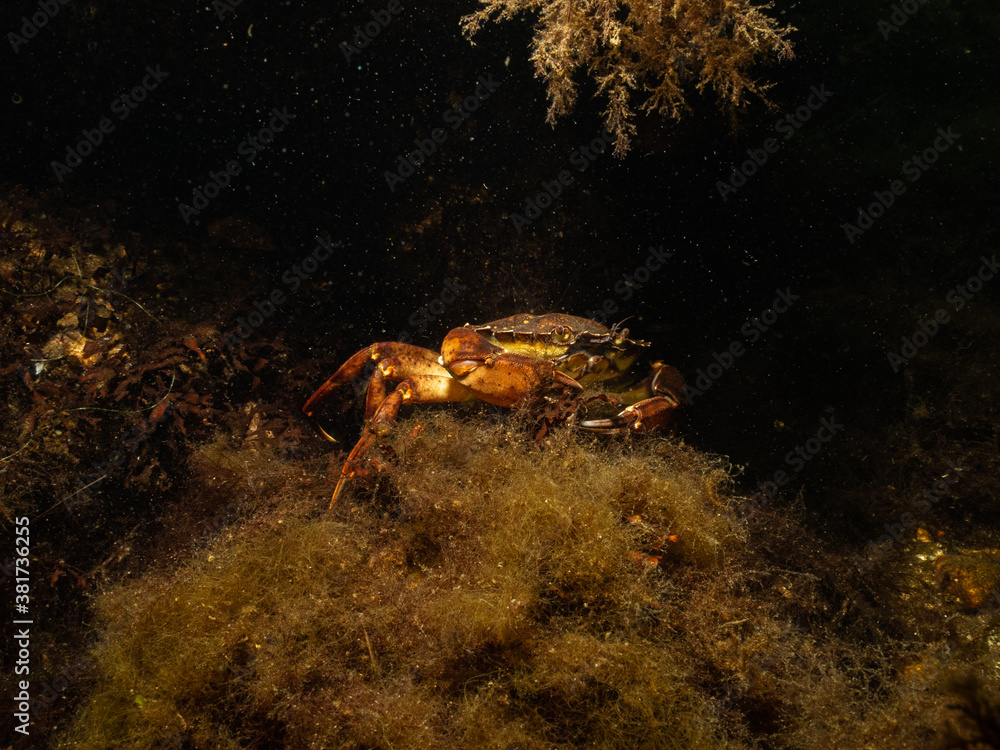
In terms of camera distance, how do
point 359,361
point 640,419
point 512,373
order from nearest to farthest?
1. point 512,373
2. point 640,419
3. point 359,361

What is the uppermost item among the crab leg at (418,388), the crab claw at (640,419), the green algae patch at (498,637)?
the crab leg at (418,388)

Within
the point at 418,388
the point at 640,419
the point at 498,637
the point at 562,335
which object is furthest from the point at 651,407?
the point at 498,637

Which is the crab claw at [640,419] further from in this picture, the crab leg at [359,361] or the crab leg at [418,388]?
the crab leg at [359,361]

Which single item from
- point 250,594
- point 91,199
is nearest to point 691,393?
point 250,594

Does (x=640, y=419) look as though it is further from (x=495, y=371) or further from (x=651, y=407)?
(x=495, y=371)

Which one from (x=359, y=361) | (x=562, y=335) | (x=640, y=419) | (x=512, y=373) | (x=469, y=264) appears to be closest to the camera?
(x=512, y=373)

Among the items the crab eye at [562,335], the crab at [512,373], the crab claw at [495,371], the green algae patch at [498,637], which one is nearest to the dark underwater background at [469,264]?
the green algae patch at [498,637]

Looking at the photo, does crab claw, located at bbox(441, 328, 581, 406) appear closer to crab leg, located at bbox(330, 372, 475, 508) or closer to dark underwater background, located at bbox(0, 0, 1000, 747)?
crab leg, located at bbox(330, 372, 475, 508)
